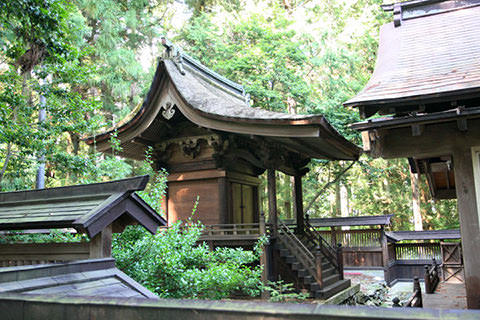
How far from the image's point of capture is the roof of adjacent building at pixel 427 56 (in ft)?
16.7

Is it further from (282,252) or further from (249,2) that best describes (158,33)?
(282,252)

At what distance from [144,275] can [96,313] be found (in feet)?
13.5

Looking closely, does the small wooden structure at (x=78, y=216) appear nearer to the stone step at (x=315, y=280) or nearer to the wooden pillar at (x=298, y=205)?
the stone step at (x=315, y=280)

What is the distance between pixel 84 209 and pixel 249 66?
1586 cm

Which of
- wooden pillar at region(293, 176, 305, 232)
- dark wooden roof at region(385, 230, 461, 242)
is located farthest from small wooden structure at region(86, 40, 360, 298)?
dark wooden roof at region(385, 230, 461, 242)

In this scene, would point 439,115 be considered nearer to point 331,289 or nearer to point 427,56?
point 427,56

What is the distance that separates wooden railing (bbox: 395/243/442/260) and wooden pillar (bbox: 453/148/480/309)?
12805 millimetres

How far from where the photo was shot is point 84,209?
454 centimetres

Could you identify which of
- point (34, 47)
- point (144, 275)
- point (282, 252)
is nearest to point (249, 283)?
point (144, 275)

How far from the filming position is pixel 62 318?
7.46ft

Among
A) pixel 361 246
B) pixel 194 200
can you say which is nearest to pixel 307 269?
pixel 194 200

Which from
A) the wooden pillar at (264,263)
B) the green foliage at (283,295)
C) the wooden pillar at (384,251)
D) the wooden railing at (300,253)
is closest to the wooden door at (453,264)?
the wooden pillar at (384,251)

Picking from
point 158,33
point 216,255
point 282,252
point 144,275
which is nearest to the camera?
point 144,275

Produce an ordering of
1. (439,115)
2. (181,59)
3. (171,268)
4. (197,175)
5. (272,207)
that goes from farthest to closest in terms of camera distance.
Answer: (181,59)
(197,175)
(272,207)
(171,268)
(439,115)
